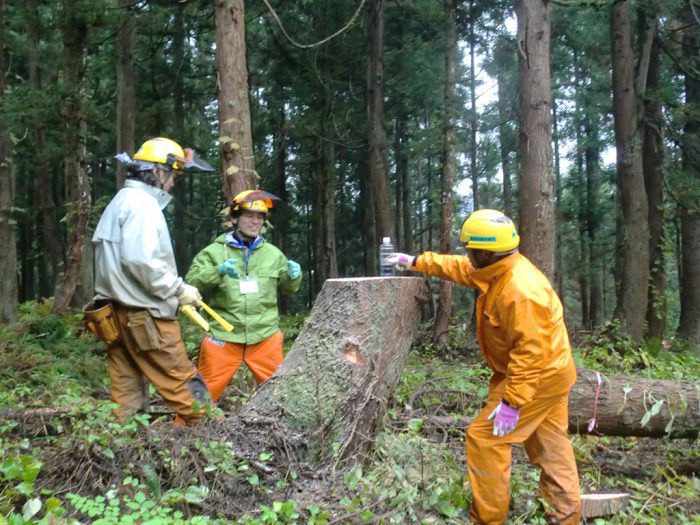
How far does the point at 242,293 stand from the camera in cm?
524

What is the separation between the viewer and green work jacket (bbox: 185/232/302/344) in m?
5.16

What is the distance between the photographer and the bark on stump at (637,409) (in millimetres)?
4684

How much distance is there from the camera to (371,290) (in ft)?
13.8

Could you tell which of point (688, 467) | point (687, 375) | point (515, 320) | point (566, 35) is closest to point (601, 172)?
point (566, 35)

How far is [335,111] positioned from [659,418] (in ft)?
51.7

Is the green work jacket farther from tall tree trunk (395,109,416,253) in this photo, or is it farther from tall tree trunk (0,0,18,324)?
tall tree trunk (395,109,416,253)

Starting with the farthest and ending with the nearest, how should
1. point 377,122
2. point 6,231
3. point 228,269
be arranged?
1. point 377,122
2. point 6,231
3. point 228,269

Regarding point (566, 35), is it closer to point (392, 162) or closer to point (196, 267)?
point (392, 162)

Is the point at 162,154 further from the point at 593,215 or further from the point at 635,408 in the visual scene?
the point at 593,215

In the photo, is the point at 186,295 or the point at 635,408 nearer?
the point at 186,295

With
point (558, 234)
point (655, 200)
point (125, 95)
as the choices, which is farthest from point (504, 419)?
point (558, 234)

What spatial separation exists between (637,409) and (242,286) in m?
3.46

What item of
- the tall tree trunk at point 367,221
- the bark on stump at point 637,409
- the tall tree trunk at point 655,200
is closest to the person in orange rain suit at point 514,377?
the bark on stump at point 637,409

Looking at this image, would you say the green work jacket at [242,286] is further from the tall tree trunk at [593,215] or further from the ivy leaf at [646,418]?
the tall tree trunk at [593,215]
